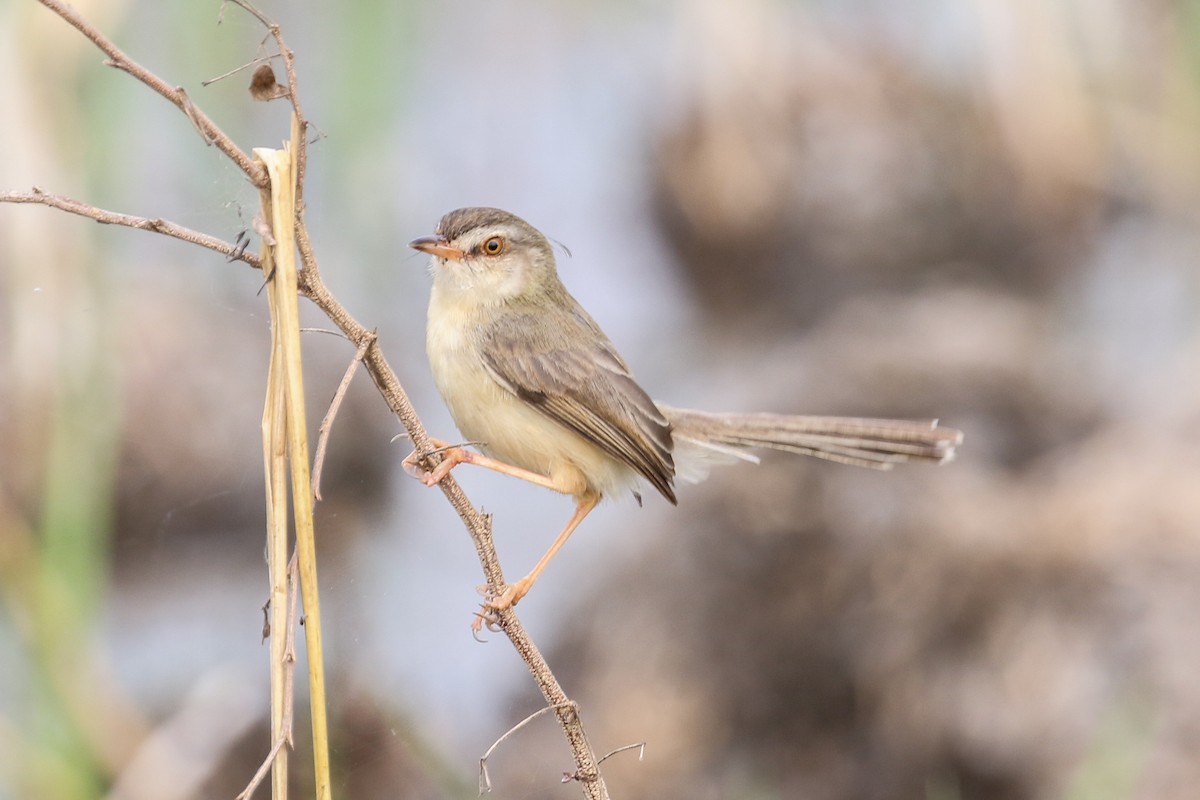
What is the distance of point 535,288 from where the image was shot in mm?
3453

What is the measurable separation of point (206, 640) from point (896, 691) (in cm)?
302

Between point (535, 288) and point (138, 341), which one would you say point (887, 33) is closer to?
point (138, 341)

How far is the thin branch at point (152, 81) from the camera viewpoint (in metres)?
1.60

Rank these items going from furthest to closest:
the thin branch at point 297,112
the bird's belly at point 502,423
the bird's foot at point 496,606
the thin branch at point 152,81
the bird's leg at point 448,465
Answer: the bird's belly at point 502,423 → the bird's leg at point 448,465 → the bird's foot at point 496,606 → the thin branch at point 297,112 → the thin branch at point 152,81

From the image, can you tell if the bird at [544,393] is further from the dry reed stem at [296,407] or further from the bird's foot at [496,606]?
the dry reed stem at [296,407]

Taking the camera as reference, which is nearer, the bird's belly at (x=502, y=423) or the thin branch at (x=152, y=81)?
the thin branch at (x=152, y=81)

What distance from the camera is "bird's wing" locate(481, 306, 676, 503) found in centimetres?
312

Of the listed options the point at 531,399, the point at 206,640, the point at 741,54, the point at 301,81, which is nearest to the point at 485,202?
the point at 301,81

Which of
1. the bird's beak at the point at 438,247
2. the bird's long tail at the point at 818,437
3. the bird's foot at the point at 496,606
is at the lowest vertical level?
the bird's foot at the point at 496,606

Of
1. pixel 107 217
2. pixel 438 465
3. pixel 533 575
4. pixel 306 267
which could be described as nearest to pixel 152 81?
pixel 107 217

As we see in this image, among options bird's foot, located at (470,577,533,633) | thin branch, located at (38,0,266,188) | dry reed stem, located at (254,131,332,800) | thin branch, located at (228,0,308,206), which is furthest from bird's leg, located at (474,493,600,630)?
thin branch, located at (38,0,266,188)

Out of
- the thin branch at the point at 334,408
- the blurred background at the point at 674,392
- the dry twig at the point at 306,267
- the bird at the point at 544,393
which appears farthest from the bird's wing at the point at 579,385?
the thin branch at the point at 334,408

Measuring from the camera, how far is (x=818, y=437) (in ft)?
11.0

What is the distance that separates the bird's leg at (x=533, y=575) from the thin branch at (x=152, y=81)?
84 centimetres
